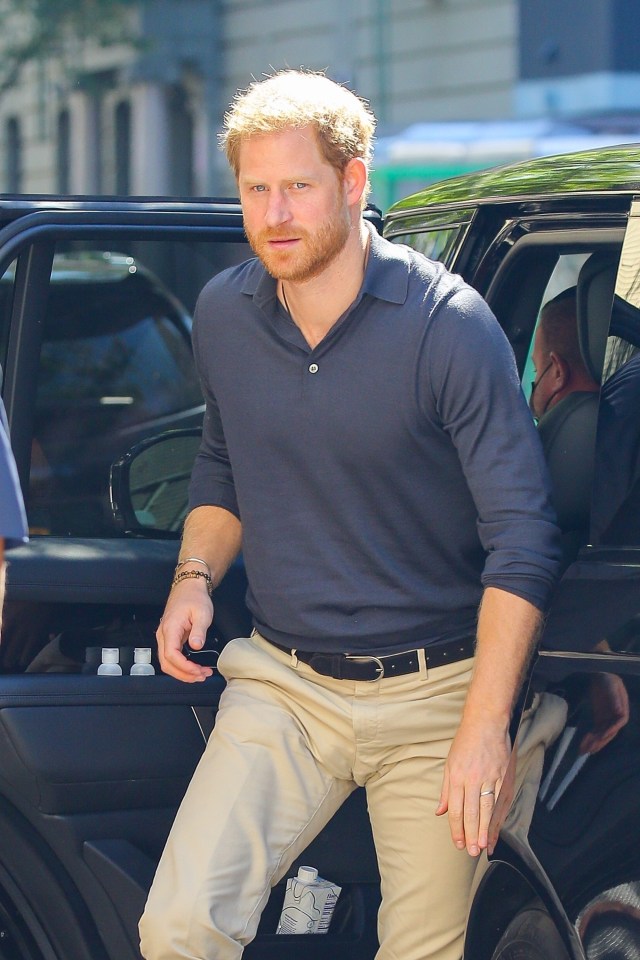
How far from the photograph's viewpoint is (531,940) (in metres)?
2.15

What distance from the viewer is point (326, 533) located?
2.36 meters

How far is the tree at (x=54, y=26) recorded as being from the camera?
64.0 ft

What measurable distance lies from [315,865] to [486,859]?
514 mm

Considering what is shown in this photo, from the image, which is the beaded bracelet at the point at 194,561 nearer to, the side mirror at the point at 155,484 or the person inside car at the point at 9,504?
the side mirror at the point at 155,484

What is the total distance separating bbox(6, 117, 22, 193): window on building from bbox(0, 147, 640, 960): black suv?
22.1 m

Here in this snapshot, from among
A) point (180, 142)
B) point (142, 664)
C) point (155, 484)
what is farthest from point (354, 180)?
point (180, 142)

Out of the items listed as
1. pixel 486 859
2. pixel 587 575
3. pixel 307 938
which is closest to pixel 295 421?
pixel 587 575

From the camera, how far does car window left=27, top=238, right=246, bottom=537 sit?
4.44 metres

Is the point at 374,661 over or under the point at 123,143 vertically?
under

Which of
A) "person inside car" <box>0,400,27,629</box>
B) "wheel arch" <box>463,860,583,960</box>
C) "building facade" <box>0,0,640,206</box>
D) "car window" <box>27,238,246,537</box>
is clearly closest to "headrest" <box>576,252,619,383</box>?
"wheel arch" <box>463,860,583,960</box>

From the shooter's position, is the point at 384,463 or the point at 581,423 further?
the point at 581,423

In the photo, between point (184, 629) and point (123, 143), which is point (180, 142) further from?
point (184, 629)

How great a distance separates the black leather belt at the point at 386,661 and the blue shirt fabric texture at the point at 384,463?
0.01 metres

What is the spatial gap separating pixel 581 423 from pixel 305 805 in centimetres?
79
